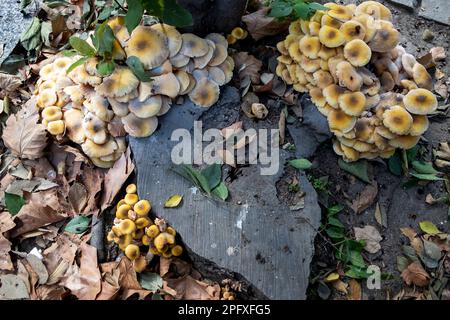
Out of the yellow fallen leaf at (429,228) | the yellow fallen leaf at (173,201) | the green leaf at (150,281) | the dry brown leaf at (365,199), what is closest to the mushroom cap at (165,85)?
the yellow fallen leaf at (173,201)

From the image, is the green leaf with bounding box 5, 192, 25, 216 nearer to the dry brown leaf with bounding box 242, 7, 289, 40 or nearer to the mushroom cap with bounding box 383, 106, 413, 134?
the dry brown leaf with bounding box 242, 7, 289, 40

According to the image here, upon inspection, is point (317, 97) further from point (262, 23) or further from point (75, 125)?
point (75, 125)

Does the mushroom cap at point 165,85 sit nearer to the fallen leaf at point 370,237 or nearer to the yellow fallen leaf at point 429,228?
the fallen leaf at point 370,237

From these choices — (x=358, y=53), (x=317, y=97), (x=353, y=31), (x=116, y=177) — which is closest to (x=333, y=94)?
(x=317, y=97)

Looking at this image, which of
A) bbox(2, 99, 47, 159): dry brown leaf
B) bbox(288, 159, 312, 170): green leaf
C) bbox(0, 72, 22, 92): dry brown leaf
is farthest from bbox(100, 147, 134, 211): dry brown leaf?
bbox(0, 72, 22, 92): dry brown leaf

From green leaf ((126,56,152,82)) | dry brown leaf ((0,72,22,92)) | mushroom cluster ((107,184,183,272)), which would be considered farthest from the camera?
dry brown leaf ((0,72,22,92))
